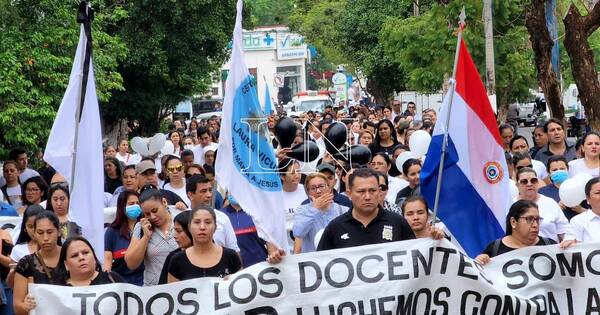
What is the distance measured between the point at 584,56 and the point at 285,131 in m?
5.34

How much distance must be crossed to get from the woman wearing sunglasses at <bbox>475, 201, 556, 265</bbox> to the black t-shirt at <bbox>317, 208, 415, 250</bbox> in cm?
55

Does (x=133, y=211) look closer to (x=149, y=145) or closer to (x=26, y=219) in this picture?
(x=26, y=219)

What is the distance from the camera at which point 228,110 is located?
9086mm

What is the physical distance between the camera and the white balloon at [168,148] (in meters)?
18.7

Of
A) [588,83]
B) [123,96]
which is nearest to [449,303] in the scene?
[588,83]

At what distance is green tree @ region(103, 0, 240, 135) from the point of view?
28562 millimetres

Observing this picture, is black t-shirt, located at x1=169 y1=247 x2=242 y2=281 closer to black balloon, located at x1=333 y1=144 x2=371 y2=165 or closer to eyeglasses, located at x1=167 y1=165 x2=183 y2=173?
eyeglasses, located at x1=167 y1=165 x2=183 y2=173

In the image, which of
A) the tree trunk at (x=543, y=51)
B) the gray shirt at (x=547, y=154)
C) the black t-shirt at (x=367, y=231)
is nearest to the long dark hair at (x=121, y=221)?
the black t-shirt at (x=367, y=231)

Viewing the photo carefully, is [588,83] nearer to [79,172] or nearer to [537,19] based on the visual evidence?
[537,19]

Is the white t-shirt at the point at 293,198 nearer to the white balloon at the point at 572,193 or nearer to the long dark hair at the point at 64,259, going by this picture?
the white balloon at the point at 572,193

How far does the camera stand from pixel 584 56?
18016mm

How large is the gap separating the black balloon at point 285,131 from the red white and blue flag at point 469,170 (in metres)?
6.17

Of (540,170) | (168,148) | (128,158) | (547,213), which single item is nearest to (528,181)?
(547,213)

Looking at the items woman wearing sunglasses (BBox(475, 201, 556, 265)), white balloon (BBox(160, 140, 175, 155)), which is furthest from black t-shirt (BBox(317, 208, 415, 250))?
white balloon (BBox(160, 140, 175, 155))
